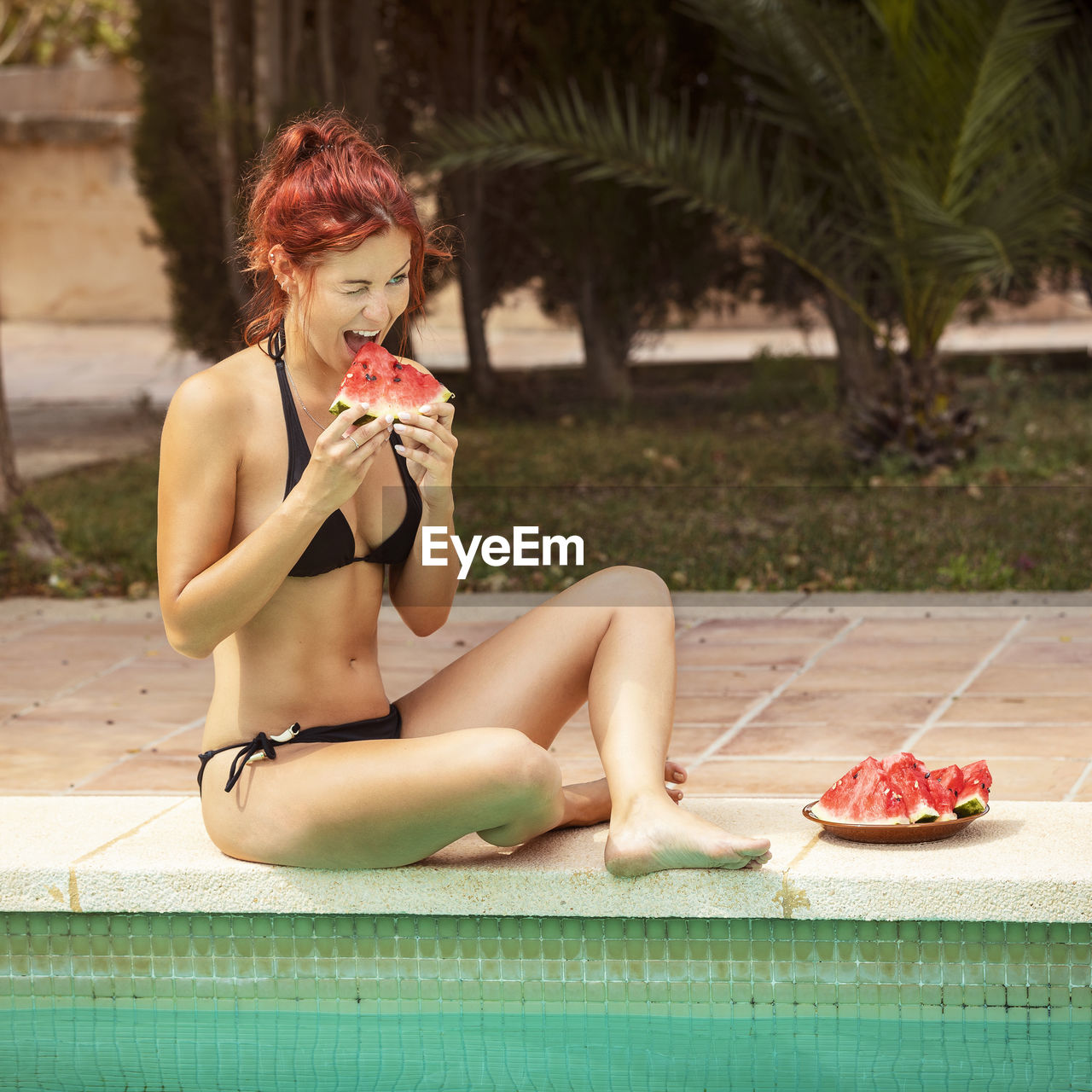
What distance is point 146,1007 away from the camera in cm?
291

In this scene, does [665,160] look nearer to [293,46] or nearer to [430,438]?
[293,46]

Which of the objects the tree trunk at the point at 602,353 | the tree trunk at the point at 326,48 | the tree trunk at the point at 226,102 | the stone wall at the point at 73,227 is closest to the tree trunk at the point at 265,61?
the tree trunk at the point at 226,102

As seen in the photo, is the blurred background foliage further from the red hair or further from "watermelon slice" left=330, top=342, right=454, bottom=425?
"watermelon slice" left=330, top=342, right=454, bottom=425

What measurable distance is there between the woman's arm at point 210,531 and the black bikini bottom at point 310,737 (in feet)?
0.67

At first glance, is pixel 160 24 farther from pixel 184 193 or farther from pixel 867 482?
pixel 867 482

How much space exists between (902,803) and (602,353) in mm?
10228

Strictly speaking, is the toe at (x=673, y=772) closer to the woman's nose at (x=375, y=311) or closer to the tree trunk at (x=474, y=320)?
the woman's nose at (x=375, y=311)

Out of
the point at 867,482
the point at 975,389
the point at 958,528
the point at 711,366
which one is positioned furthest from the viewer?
the point at 711,366

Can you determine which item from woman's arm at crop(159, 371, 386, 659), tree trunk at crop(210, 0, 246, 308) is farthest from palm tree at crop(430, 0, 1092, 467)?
woman's arm at crop(159, 371, 386, 659)

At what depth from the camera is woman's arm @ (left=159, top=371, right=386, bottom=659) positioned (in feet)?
8.22

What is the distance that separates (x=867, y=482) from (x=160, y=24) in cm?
670

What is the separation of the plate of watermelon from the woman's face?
4.03 feet

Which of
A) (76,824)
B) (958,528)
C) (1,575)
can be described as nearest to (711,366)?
(958,528)

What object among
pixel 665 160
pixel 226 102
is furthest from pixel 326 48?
pixel 665 160
